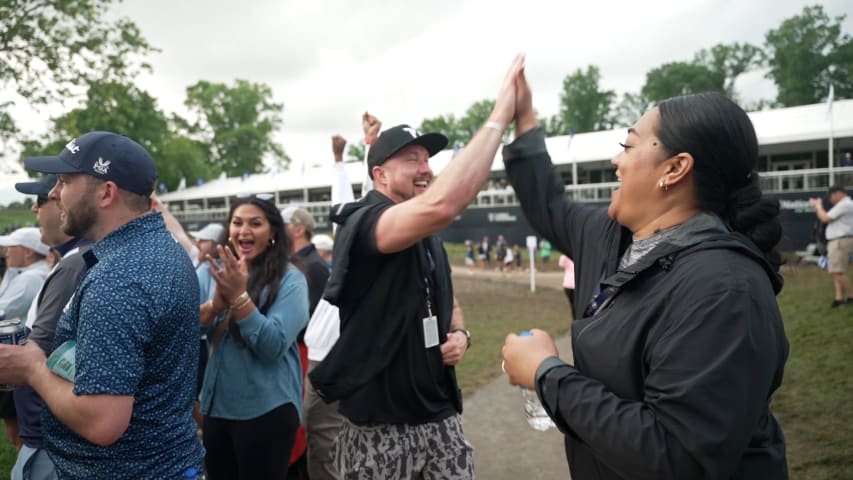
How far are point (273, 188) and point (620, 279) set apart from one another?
4482cm

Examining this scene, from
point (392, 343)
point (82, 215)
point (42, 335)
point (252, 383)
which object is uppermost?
point (82, 215)

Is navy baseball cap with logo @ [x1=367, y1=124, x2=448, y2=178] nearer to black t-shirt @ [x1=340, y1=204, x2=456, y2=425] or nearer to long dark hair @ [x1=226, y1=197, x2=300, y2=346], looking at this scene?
black t-shirt @ [x1=340, y1=204, x2=456, y2=425]

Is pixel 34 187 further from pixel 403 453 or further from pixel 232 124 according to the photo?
pixel 232 124

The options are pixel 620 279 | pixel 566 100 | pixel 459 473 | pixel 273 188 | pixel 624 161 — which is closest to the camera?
pixel 620 279

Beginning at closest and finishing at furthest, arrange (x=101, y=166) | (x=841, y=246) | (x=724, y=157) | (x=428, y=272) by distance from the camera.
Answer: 1. (x=724, y=157)
2. (x=101, y=166)
3. (x=428, y=272)
4. (x=841, y=246)

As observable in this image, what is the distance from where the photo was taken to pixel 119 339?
5.86ft

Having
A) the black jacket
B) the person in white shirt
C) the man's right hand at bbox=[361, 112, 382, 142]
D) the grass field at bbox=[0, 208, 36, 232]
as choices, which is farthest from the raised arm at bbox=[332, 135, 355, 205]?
the person in white shirt

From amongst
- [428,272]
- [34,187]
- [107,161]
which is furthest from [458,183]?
[34,187]

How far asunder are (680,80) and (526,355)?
7357 cm

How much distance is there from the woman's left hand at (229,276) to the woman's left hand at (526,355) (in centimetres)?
156

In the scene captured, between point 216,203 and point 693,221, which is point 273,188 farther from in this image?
point 693,221

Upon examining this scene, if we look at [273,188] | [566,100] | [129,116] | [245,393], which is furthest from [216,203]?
[245,393]

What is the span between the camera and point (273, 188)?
4422 cm

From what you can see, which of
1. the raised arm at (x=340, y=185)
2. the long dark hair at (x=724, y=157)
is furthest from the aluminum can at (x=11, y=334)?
the raised arm at (x=340, y=185)
